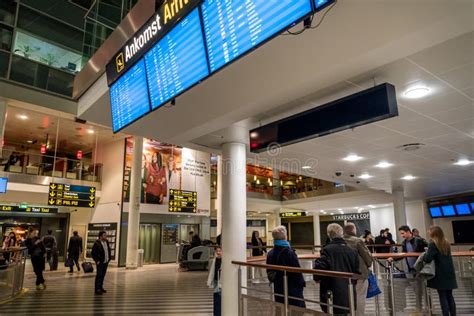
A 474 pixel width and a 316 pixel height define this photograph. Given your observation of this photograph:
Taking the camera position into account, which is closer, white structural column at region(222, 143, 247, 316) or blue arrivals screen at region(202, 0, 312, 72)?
blue arrivals screen at region(202, 0, 312, 72)

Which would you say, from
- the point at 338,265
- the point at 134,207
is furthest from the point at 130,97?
the point at 134,207

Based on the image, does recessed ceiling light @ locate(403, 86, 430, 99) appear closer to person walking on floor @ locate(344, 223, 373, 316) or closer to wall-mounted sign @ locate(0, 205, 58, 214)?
person walking on floor @ locate(344, 223, 373, 316)

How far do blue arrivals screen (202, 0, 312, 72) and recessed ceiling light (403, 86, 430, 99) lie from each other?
2.80 metres

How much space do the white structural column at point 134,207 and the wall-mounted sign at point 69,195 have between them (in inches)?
76.7

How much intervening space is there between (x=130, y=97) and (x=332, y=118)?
229 centimetres

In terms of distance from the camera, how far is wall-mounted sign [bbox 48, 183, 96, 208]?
480 inches

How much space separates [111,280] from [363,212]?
49.5 ft

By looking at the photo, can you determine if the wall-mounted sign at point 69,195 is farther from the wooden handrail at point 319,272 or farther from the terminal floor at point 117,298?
the wooden handrail at point 319,272

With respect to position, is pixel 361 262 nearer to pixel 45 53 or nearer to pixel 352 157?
pixel 352 157

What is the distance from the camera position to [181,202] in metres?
14.3

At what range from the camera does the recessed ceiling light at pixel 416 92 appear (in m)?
4.20

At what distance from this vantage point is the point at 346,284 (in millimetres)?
3883

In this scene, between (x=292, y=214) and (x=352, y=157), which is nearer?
(x=352, y=157)

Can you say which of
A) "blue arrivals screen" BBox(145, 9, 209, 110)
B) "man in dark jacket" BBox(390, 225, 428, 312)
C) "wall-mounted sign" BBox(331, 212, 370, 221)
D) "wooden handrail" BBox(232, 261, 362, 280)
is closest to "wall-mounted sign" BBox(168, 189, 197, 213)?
"man in dark jacket" BBox(390, 225, 428, 312)
